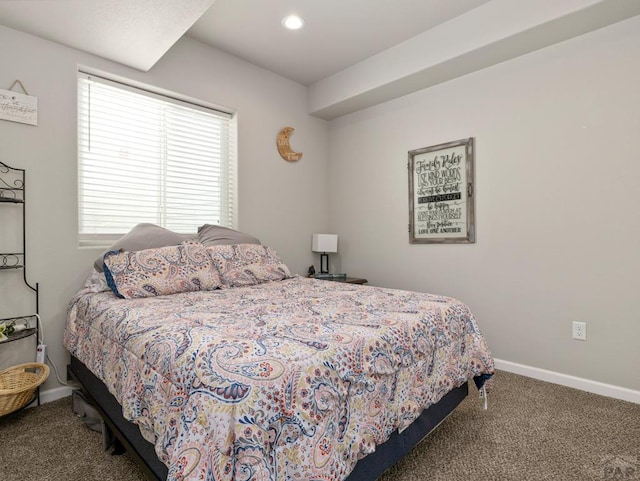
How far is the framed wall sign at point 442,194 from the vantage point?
Answer: 9.76ft

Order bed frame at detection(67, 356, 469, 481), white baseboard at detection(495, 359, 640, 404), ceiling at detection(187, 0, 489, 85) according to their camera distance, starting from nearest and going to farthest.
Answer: bed frame at detection(67, 356, 469, 481)
white baseboard at detection(495, 359, 640, 404)
ceiling at detection(187, 0, 489, 85)

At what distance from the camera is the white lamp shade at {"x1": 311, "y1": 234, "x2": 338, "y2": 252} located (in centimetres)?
376

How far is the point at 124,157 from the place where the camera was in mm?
2699

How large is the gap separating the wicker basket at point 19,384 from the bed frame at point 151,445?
24 cm

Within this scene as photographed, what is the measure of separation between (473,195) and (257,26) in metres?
2.24

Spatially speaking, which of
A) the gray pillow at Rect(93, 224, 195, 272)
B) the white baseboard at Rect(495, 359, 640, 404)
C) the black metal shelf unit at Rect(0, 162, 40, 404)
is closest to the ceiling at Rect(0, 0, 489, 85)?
the black metal shelf unit at Rect(0, 162, 40, 404)

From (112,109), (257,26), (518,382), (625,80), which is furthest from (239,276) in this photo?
(625,80)

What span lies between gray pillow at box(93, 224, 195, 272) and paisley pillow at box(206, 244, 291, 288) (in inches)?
11.3

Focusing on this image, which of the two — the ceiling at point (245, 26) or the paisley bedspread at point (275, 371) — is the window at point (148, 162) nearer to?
the ceiling at point (245, 26)

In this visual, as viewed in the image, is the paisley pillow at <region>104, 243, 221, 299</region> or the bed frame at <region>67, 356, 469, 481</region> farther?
the paisley pillow at <region>104, 243, 221, 299</region>

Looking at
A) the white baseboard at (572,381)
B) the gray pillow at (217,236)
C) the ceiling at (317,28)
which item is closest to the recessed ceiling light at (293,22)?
the ceiling at (317,28)

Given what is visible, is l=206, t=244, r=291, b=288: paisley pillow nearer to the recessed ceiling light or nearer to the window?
the window

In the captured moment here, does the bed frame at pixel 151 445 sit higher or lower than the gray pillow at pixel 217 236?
lower

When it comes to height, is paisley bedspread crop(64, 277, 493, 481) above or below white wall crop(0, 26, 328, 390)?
below
